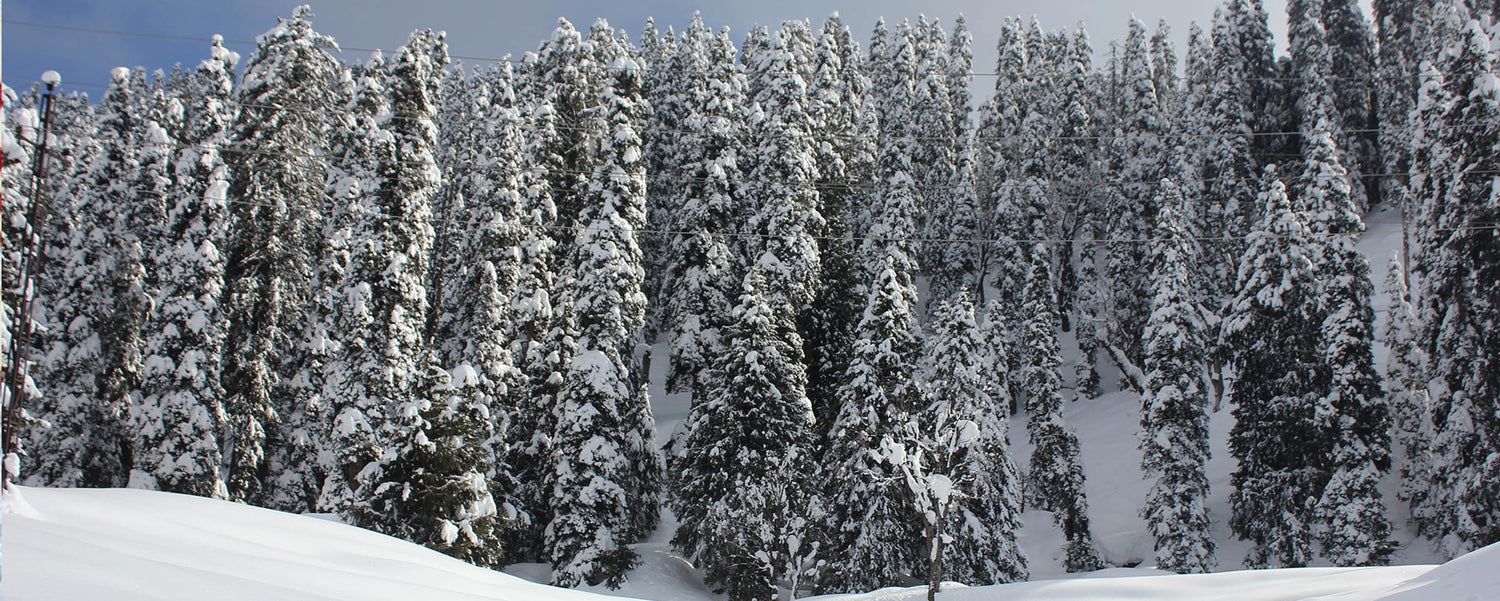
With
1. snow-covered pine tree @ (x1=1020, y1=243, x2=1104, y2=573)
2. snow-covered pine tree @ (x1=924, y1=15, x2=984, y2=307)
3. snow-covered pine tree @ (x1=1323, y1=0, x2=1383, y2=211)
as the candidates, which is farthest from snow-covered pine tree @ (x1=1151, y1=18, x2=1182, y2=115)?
snow-covered pine tree @ (x1=1020, y1=243, x2=1104, y2=573)

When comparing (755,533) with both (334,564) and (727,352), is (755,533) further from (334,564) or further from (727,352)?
(334,564)

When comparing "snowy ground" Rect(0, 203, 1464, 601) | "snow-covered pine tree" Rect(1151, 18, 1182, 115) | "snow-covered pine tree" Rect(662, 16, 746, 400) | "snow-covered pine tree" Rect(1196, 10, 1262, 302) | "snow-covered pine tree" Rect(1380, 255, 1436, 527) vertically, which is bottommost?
"snowy ground" Rect(0, 203, 1464, 601)

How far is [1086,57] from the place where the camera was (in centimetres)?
5350

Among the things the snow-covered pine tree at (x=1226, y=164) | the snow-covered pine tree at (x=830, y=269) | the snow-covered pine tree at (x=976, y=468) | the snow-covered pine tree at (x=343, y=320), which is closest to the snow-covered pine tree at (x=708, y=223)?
the snow-covered pine tree at (x=830, y=269)

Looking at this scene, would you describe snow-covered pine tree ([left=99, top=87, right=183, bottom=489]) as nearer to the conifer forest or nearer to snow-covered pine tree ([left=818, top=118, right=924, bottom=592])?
the conifer forest

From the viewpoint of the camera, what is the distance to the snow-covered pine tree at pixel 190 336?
23203 mm

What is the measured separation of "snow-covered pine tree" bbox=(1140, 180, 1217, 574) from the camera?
2839 cm

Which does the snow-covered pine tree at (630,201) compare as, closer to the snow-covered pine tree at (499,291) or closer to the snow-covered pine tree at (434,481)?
the snow-covered pine tree at (499,291)

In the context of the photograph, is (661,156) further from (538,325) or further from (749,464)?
(749,464)

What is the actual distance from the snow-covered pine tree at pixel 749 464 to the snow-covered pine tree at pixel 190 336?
1385 cm

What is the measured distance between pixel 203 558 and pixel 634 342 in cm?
2251

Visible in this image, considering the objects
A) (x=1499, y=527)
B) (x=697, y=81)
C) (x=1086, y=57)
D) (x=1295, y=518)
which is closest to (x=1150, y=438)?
(x=1295, y=518)

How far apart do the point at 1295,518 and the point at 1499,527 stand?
4947 mm

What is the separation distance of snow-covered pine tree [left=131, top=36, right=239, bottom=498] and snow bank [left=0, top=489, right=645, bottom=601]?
43.7ft
